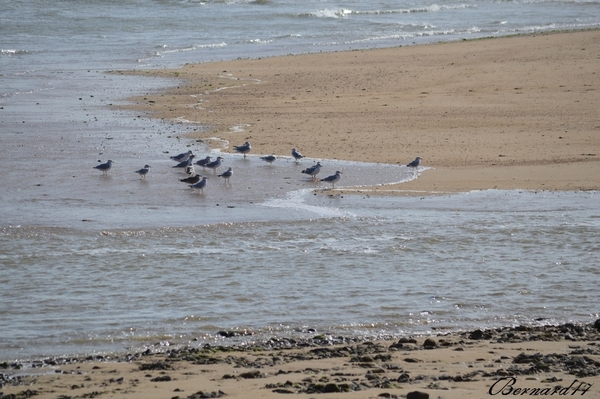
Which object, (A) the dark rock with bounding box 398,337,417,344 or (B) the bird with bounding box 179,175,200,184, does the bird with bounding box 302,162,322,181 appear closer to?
(B) the bird with bounding box 179,175,200,184

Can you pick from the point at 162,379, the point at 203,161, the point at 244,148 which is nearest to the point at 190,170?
the point at 203,161

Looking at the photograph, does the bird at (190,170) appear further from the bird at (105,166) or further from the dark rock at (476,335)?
the dark rock at (476,335)

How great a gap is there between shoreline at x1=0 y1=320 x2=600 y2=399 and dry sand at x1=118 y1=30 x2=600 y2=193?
5.76m

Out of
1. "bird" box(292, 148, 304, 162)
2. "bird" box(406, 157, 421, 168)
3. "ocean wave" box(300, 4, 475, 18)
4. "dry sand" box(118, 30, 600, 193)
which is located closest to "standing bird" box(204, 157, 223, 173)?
"bird" box(292, 148, 304, 162)

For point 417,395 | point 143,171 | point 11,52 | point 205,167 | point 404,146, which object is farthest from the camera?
point 11,52

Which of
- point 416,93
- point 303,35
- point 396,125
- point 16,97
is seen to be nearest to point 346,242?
point 396,125

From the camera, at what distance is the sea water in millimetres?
7637

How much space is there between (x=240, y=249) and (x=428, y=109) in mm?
8931

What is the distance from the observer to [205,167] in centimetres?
1350

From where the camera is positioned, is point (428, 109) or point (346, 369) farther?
point (428, 109)

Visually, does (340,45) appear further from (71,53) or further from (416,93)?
(416,93)

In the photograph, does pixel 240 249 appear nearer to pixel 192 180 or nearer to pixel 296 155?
pixel 192 180

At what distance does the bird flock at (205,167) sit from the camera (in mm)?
12539

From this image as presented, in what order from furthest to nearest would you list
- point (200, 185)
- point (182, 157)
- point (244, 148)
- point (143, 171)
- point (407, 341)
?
1. point (244, 148)
2. point (182, 157)
3. point (143, 171)
4. point (200, 185)
5. point (407, 341)
